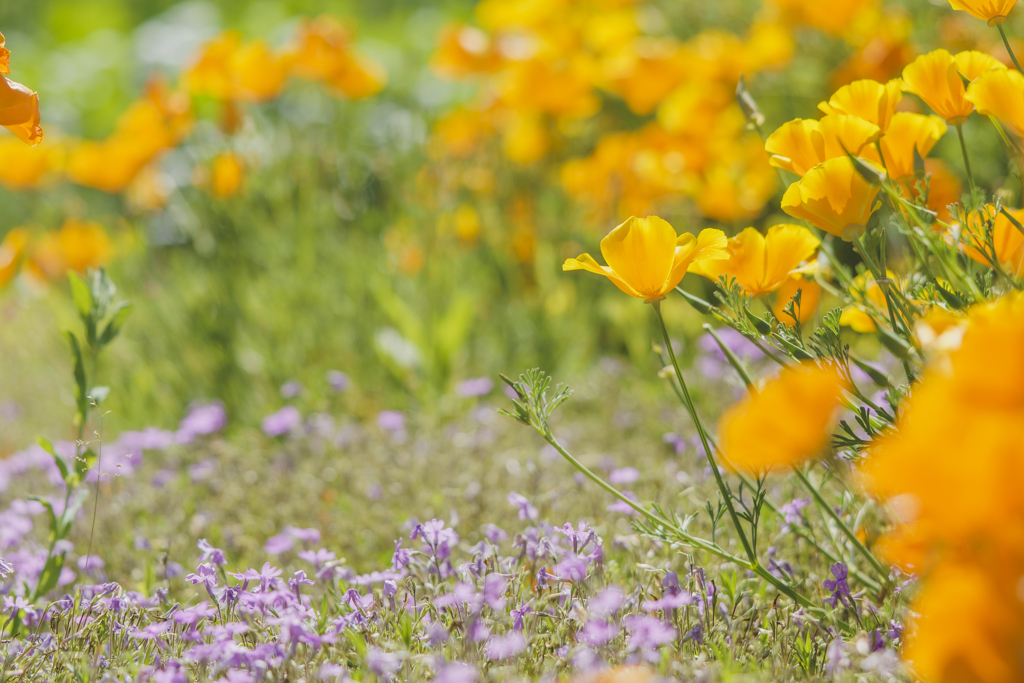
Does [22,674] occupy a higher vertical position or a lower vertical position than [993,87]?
lower

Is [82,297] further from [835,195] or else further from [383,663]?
[835,195]

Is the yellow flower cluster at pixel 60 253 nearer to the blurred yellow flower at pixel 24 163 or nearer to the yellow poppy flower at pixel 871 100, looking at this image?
the blurred yellow flower at pixel 24 163

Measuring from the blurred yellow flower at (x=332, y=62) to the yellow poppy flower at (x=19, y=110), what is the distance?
2.01 m

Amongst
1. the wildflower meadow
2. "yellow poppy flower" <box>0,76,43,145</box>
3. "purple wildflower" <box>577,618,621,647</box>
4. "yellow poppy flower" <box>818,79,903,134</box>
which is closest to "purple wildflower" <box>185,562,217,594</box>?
the wildflower meadow

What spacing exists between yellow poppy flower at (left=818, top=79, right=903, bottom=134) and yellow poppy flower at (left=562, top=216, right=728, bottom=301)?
0.97ft

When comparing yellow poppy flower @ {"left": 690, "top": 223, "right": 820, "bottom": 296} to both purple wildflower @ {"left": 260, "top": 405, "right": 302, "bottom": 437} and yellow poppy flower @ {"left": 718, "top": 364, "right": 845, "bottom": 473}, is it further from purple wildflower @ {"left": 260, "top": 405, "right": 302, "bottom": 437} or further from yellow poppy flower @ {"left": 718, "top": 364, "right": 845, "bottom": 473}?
purple wildflower @ {"left": 260, "top": 405, "right": 302, "bottom": 437}

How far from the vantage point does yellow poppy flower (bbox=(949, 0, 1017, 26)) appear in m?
1.08

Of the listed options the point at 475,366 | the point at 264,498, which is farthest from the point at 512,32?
the point at 264,498

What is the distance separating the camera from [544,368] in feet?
9.44

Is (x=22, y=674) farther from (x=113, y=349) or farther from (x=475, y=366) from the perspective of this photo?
(x=113, y=349)

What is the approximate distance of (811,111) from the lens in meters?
3.39

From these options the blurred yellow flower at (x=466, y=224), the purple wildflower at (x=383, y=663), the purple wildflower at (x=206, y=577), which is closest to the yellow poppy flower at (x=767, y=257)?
the purple wildflower at (x=383, y=663)

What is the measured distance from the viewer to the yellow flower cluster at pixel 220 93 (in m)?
2.98

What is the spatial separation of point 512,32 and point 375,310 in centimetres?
147
